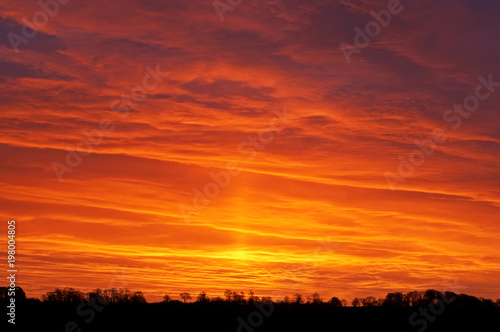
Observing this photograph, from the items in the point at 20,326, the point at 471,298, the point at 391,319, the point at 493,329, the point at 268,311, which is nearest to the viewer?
the point at 20,326

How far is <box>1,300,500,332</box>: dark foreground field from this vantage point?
13025 cm

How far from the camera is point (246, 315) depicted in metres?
144

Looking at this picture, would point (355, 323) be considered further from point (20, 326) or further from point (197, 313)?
point (20, 326)

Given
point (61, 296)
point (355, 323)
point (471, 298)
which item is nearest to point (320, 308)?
point (355, 323)

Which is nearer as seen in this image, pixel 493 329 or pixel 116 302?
pixel 493 329

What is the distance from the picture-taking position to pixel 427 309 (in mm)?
142000

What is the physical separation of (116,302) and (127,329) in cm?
2577

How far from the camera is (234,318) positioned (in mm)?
141000

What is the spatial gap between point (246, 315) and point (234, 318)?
13.8 ft

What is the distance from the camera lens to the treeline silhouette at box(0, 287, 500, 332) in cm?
13088

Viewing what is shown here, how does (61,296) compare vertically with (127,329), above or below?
above

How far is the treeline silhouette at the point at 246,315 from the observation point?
13088 centimetres

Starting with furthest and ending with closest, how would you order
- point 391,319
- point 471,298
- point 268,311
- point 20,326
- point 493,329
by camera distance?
point 471,298
point 268,311
point 391,319
point 493,329
point 20,326

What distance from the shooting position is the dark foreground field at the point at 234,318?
13025 centimetres
